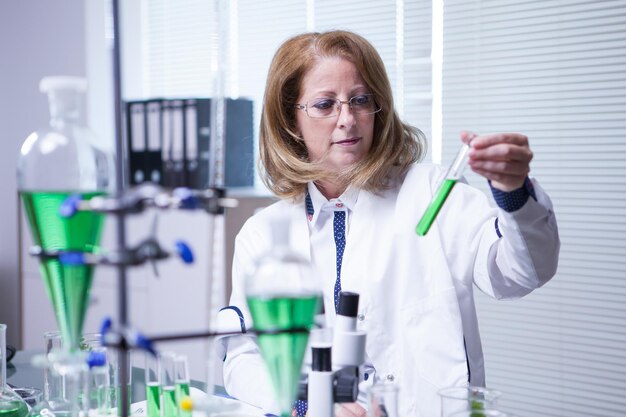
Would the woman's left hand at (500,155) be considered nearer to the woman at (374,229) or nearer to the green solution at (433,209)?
the green solution at (433,209)

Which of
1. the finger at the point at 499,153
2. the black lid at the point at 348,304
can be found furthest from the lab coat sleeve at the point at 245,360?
the finger at the point at 499,153

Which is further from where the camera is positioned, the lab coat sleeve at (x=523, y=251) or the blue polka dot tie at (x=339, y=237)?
the blue polka dot tie at (x=339, y=237)

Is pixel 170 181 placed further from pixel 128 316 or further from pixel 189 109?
pixel 128 316

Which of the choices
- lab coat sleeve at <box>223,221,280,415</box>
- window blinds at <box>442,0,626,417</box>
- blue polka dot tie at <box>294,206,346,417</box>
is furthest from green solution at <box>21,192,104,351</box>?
window blinds at <box>442,0,626,417</box>

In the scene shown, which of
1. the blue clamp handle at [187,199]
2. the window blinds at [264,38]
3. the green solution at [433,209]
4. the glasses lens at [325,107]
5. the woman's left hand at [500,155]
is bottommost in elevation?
the green solution at [433,209]

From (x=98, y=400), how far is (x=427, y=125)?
2321mm

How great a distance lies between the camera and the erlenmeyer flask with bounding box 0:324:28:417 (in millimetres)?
1318

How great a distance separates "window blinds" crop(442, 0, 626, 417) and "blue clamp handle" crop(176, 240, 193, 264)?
2344 mm

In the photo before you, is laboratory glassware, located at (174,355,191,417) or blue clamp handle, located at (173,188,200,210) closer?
blue clamp handle, located at (173,188,200,210)

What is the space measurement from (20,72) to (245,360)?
3232 millimetres

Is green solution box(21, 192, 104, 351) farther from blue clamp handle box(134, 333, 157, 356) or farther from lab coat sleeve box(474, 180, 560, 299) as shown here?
lab coat sleeve box(474, 180, 560, 299)

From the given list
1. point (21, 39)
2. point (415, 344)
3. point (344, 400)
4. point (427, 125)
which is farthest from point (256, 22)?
point (344, 400)

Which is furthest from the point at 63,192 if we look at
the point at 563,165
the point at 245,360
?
the point at 563,165

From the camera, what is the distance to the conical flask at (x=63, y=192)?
2.91ft
